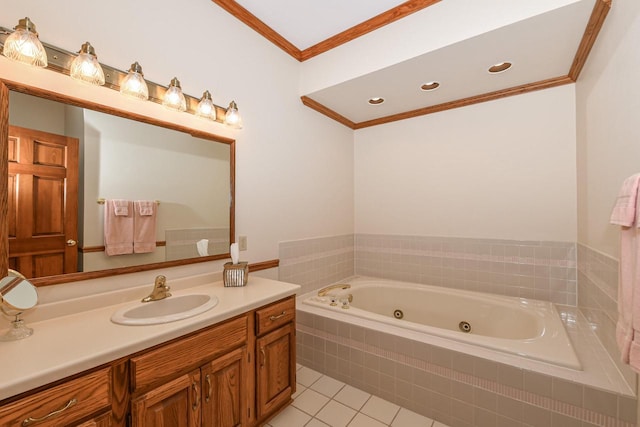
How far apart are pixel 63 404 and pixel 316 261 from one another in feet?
6.44

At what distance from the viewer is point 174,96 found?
145 cm

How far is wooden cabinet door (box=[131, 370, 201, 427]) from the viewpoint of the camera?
0.95 metres

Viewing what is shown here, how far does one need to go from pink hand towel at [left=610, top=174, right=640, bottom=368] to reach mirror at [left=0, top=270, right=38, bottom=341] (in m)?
2.06

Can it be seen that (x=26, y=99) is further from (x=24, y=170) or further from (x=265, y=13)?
(x=265, y=13)

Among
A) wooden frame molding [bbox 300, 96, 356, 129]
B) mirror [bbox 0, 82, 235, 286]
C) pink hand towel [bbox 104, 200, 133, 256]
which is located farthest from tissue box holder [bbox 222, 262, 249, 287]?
wooden frame molding [bbox 300, 96, 356, 129]

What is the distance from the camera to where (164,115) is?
59.7 inches

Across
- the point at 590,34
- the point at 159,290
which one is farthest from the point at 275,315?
the point at 590,34

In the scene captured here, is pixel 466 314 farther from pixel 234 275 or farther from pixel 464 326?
pixel 234 275

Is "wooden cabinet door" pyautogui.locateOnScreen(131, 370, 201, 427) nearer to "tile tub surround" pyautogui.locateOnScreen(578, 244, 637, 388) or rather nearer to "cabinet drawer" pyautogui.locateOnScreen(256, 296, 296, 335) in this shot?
"cabinet drawer" pyautogui.locateOnScreen(256, 296, 296, 335)

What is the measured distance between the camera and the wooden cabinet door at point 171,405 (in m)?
0.95

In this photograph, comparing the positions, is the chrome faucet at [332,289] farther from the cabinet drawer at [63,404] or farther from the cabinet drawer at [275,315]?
the cabinet drawer at [63,404]

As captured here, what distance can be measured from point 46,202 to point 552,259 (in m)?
3.23

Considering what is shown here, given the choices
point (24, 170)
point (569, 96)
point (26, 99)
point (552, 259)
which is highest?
point (569, 96)

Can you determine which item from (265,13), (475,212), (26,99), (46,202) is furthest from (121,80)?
(475,212)
